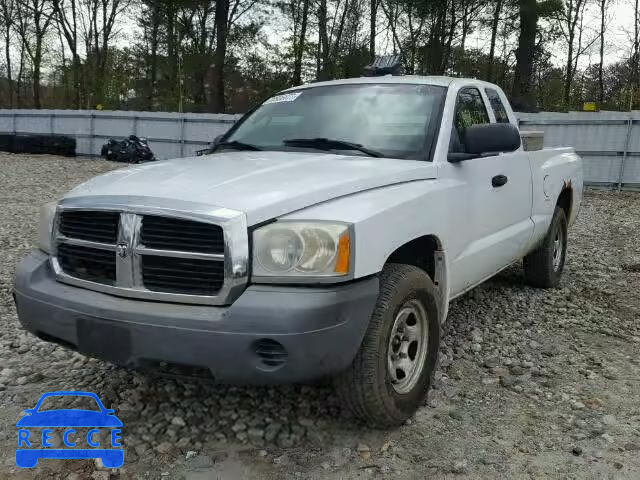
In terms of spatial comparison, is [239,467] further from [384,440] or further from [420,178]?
[420,178]

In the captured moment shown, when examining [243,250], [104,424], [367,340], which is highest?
[243,250]

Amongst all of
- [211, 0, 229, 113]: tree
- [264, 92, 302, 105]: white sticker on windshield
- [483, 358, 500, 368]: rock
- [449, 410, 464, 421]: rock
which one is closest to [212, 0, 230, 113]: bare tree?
[211, 0, 229, 113]: tree

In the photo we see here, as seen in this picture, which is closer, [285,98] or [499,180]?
[499,180]

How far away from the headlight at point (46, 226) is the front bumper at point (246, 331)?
505 millimetres

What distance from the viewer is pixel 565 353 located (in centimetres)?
398

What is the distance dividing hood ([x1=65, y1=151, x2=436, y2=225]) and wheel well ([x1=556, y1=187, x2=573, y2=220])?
2.84 metres

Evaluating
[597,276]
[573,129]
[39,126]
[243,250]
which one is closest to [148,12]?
[39,126]

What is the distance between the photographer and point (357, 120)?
365 centimetres

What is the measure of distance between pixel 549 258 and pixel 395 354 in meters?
2.95

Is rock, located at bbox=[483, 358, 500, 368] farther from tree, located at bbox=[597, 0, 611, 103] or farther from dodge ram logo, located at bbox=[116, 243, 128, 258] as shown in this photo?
tree, located at bbox=[597, 0, 611, 103]

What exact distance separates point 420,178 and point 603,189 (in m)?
12.8

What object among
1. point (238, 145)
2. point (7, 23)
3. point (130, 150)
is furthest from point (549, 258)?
point (7, 23)

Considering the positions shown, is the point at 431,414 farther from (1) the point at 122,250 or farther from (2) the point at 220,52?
(2) the point at 220,52

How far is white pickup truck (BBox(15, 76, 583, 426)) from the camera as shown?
7.73ft
